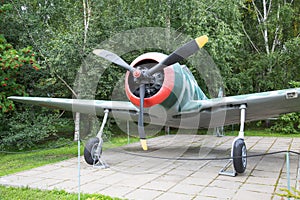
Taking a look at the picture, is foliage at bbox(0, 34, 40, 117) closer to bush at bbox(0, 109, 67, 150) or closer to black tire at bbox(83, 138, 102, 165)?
bush at bbox(0, 109, 67, 150)

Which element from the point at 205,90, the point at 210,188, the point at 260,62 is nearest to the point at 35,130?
the point at 210,188

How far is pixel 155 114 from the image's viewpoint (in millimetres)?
5988

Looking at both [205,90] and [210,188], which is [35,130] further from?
[205,90]

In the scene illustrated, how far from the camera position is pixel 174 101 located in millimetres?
5539

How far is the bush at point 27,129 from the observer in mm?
8495

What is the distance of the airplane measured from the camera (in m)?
5.08

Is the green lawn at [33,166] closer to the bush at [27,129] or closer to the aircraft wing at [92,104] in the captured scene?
the bush at [27,129]

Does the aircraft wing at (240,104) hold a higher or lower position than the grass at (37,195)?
higher

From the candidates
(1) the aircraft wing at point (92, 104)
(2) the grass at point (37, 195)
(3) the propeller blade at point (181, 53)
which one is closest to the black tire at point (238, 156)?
(3) the propeller blade at point (181, 53)

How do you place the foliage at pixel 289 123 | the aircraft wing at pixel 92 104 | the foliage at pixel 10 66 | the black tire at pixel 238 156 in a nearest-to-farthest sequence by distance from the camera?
the black tire at pixel 238 156 < the aircraft wing at pixel 92 104 < the foliage at pixel 10 66 < the foliage at pixel 289 123

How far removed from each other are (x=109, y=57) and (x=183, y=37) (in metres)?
6.10

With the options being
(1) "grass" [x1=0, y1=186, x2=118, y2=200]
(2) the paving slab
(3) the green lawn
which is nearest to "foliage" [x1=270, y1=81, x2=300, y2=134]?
(2) the paving slab

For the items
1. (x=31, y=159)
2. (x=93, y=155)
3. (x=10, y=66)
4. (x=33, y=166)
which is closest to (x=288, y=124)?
(x=93, y=155)

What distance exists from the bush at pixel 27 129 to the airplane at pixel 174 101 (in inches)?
102
